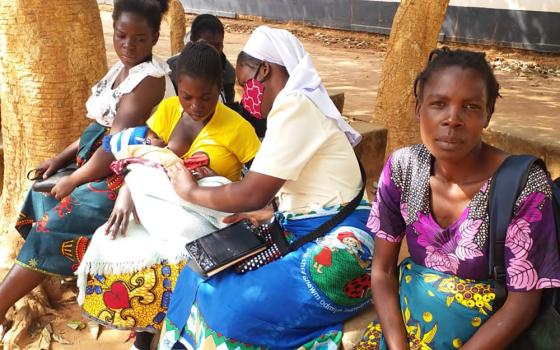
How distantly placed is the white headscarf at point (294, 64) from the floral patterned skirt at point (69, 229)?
104 cm

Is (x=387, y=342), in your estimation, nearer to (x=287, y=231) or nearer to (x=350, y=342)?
(x=350, y=342)

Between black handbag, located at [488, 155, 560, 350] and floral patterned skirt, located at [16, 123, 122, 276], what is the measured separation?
182cm

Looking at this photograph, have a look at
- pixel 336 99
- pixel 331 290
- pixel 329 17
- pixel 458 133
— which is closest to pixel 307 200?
pixel 331 290

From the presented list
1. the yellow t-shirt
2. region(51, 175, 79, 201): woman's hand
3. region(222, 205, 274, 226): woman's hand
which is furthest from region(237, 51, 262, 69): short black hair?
region(51, 175, 79, 201): woman's hand

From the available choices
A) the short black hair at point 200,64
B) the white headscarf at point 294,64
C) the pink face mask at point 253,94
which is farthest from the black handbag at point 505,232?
the short black hair at point 200,64

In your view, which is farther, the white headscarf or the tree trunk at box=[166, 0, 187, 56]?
the tree trunk at box=[166, 0, 187, 56]

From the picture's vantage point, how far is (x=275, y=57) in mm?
2373

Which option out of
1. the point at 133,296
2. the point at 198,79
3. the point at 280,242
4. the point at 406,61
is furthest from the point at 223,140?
the point at 406,61

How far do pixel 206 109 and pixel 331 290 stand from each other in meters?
1.00

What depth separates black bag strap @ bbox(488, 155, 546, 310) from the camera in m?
1.73

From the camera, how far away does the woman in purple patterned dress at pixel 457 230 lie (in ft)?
5.57

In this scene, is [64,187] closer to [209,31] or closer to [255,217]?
[255,217]

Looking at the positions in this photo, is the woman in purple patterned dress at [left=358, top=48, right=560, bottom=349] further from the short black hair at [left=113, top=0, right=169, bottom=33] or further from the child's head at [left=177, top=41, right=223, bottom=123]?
the short black hair at [left=113, top=0, right=169, bottom=33]

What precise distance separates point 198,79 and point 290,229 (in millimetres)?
774
